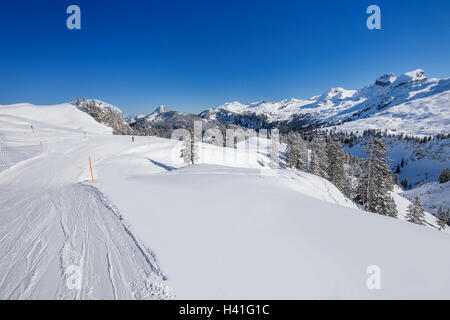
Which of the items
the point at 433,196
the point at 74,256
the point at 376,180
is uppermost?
the point at 74,256

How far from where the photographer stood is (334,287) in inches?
130

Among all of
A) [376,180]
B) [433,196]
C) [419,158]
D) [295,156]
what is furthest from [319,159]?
[419,158]

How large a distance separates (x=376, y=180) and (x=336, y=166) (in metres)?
12.8

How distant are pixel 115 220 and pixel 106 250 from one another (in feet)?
4.81

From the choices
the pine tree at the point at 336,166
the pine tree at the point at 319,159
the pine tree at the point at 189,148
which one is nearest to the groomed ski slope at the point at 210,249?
the pine tree at the point at 189,148

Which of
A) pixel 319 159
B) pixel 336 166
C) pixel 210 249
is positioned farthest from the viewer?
pixel 319 159

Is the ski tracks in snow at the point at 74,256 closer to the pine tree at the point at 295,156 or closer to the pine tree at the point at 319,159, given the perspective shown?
the pine tree at the point at 319,159

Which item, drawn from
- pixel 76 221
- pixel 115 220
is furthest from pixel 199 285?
pixel 76 221

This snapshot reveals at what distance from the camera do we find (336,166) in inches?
1252

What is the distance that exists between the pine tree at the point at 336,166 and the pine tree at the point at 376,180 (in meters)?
10.7

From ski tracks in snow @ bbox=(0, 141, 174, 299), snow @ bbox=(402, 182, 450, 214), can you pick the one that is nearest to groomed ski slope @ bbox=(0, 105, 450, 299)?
ski tracks in snow @ bbox=(0, 141, 174, 299)

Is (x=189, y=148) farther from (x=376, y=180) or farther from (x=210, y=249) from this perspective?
(x=210, y=249)

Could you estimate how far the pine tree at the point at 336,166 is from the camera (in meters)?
30.8

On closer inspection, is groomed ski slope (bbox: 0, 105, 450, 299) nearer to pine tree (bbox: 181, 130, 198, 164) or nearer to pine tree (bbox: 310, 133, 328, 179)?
pine tree (bbox: 181, 130, 198, 164)
